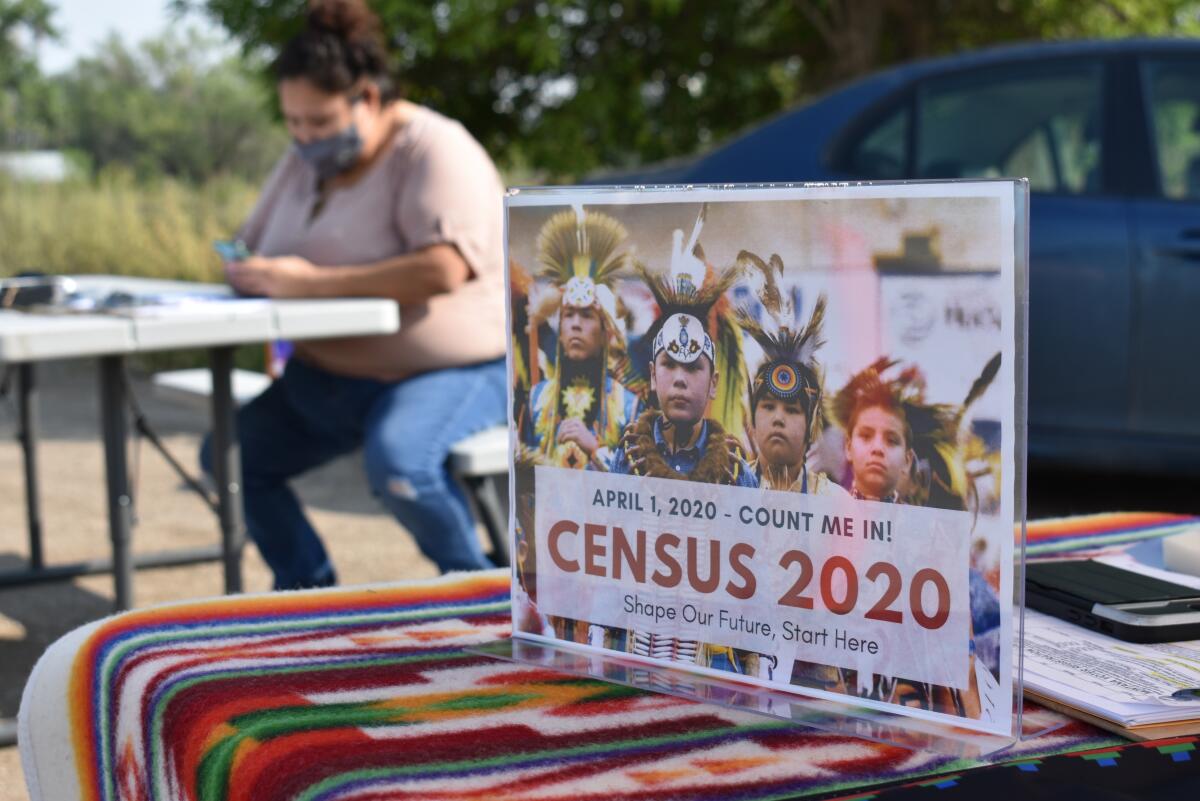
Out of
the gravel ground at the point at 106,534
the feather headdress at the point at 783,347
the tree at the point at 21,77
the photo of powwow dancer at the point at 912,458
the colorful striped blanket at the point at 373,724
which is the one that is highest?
the tree at the point at 21,77

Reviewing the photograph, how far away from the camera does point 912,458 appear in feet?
2.92

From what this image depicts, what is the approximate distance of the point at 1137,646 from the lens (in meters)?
1.06

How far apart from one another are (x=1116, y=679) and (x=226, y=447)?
8.54 feet

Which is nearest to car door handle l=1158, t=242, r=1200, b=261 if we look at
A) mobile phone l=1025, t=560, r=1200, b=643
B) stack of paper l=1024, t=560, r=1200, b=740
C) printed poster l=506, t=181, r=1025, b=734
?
mobile phone l=1025, t=560, r=1200, b=643

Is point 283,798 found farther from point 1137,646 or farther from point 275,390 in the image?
point 275,390

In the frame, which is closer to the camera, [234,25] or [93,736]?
[93,736]

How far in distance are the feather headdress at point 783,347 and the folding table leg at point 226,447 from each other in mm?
2488

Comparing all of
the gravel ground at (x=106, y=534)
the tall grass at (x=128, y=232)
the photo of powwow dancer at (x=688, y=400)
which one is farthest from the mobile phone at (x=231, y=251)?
the tall grass at (x=128, y=232)

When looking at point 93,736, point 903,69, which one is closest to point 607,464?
point 93,736

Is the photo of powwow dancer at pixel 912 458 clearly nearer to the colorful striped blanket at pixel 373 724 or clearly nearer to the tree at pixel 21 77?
the colorful striped blanket at pixel 373 724

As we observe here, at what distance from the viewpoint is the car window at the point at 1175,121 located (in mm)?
4488

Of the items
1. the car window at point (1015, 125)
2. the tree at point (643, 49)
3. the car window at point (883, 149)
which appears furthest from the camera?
the tree at point (643, 49)

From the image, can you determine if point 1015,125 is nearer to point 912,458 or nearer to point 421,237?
point 421,237

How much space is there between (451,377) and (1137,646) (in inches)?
88.9
